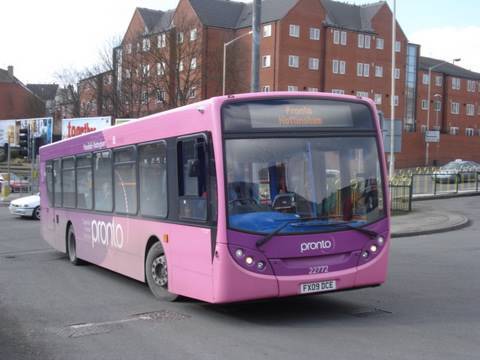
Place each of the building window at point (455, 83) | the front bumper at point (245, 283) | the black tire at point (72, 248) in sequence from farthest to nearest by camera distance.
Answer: the building window at point (455, 83) < the black tire at point (72, 248) < the front bumper at point (245, 283)

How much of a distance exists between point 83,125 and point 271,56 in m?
26.2

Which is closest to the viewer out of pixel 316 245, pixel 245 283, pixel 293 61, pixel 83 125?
pixel 245 283

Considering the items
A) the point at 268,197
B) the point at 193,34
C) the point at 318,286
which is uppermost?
the point at 193,34

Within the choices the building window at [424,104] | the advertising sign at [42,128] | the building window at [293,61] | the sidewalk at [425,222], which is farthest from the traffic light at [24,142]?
the building window at [424,104]

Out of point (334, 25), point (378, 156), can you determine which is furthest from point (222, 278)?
point (334, 25)

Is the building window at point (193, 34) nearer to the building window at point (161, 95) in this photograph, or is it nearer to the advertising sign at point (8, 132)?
the building window at point (161, 95)

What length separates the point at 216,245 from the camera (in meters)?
7.21

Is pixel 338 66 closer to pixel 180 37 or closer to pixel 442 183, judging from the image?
pixel 180 37

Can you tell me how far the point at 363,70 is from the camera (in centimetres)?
7212

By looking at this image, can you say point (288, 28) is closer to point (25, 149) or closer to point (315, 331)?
point (25, 149)

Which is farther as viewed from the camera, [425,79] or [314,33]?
[425,79]

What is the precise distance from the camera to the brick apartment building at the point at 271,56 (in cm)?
6106

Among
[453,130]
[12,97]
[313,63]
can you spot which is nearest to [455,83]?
[453,130]

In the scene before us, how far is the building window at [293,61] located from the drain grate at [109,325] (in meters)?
58.8
